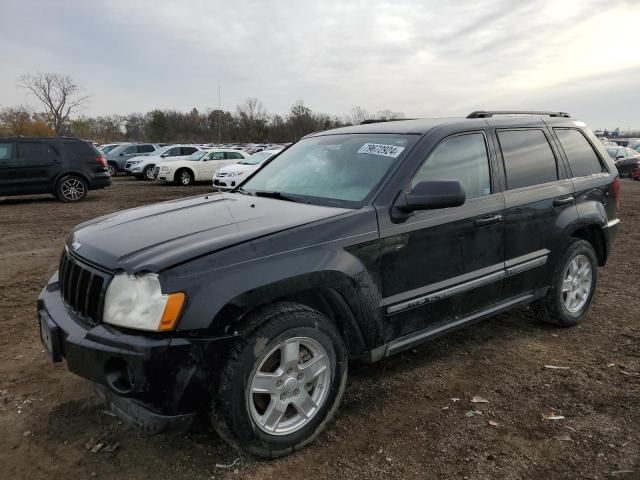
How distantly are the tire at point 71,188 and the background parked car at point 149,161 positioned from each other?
8.42m

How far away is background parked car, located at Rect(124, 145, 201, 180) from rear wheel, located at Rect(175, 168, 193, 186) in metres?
2.95

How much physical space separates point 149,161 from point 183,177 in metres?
3.78

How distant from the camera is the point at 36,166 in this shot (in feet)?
43.4

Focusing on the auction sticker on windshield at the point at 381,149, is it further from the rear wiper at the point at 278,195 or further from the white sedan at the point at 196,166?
the white sedan at the point at 196,166

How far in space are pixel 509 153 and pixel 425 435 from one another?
219 cm

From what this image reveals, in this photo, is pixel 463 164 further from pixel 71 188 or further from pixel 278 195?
pixel 71 188

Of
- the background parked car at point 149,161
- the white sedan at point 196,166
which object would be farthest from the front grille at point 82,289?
the background parked car at point 149,161

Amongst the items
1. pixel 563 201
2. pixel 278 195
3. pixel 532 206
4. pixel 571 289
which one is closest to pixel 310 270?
pixel 278 195

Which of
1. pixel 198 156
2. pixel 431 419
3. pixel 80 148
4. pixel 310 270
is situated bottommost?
pixel 431 419

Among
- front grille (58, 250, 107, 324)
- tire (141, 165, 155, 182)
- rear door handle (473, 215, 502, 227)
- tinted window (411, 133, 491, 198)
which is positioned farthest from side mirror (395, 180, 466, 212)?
tire (141, 165, 155, 182)

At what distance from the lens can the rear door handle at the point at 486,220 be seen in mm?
3357

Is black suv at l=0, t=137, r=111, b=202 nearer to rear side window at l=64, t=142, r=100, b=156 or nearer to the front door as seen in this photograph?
rear side window at l=64, t=142, r=100, b=156

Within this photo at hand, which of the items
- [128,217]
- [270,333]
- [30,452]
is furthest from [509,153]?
[30,452]

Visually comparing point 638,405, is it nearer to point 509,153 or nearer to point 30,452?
point 509,153
